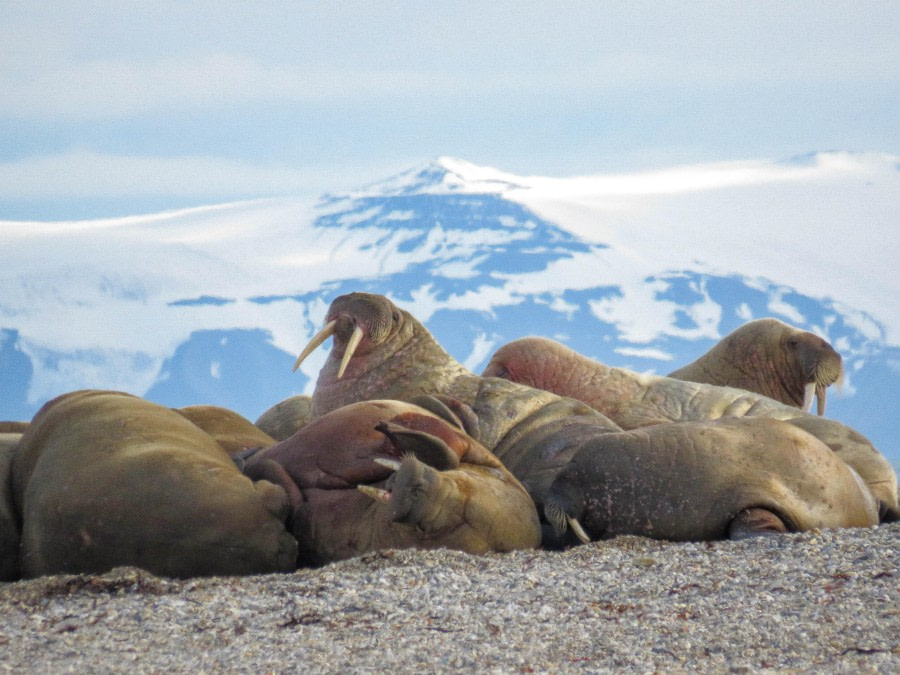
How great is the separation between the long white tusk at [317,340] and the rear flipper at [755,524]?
343cm

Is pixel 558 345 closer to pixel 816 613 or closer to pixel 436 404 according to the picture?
pixel 436 404

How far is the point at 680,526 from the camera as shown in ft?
20.7

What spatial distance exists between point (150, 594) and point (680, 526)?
8.75ft

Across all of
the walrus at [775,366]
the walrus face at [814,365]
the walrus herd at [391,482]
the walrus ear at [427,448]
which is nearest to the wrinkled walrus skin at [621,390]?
the walrus herd at [391,482]

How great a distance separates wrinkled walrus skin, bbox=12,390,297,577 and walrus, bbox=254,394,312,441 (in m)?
3.16

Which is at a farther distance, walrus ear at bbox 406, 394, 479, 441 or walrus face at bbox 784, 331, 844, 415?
walrus face at bbox 784, 331, 844, 415

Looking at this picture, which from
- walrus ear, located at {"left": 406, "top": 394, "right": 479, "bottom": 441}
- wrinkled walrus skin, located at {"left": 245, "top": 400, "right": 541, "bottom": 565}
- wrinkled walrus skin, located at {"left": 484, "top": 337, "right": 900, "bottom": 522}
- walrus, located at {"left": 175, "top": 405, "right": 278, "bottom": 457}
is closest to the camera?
wrinkled walrus skin, located at {"left": 245, "top": 400, "right": 541, "bottom": 565}

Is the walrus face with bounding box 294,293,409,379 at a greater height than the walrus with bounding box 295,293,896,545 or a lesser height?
greater

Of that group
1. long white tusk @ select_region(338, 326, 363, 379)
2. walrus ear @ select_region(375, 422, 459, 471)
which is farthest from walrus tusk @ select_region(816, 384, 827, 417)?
walrus ear @ select_region(375, 422, 459, 471)

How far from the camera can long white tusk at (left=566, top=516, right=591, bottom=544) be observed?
20.7 feet

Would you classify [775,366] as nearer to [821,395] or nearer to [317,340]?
[821,395]

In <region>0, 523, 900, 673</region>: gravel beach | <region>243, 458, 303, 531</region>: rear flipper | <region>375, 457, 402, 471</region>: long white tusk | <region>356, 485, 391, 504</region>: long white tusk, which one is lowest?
<region>0, 523, 900, 673</region>: gravel beach

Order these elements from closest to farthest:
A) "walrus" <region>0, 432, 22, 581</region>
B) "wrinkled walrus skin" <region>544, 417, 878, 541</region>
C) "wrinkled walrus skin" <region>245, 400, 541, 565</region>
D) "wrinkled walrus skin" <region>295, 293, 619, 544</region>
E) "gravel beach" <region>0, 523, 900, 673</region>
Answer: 1. "gravel beach" <region>0, 523, 900, 673</region>
2. "wrinkled walrus skin" <region>245, 400, 541, 565</region>
3. "walrus" <region>0, 432, 22, 581</region>
4. "wrinkled walrus skin" <region>544, 417, 878, 541</region>
5. "wrinkled walrus skin" <region>295, 293, 619, 544</region>

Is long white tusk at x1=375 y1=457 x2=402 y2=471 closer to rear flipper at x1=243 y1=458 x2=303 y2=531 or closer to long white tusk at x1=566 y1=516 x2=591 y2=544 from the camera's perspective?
rear flipper at x1=243 y1=458 x2=303 y2=531
